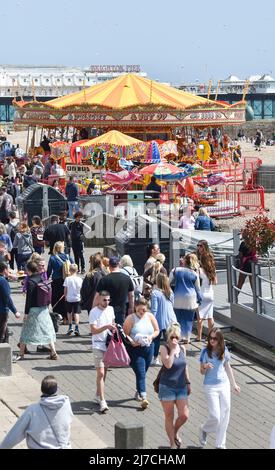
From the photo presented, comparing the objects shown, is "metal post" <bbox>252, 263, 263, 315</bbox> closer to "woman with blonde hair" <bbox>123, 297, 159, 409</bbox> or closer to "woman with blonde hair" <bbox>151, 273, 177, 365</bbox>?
"woman with blonde hair" <bbox>151, 273, 177, 365</bbox>

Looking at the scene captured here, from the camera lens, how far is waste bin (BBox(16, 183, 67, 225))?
971 inches

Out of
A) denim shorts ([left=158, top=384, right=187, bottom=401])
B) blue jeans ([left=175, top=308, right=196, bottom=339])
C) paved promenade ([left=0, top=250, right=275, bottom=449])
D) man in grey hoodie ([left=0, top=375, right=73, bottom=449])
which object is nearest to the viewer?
man in grey hoodie ([left=0, top=375, right=73, bottom=449])

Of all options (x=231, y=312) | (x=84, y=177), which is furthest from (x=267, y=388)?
(x=84, y=177)

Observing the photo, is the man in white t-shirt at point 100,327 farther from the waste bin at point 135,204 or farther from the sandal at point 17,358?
the waste bin at point 135,204

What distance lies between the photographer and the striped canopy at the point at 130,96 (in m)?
38.0

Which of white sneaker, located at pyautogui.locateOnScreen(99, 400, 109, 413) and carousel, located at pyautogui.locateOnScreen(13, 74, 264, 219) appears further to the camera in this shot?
carousel, located at pyautogui.locateOnScreen(13, 74, 264, 219)

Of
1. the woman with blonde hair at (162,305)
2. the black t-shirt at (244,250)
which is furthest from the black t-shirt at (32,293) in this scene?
the black t-shirt at (244,250)

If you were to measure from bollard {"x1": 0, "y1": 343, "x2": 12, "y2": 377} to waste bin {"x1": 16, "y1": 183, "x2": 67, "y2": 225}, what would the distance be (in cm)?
1190

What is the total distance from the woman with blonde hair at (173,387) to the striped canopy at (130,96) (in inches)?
1077

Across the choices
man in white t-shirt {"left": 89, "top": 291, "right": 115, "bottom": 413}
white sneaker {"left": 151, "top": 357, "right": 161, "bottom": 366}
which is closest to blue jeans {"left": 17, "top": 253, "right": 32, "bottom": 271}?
white sneaker {"left": 151, "top": 357, "right": 161, "bottom": 366}

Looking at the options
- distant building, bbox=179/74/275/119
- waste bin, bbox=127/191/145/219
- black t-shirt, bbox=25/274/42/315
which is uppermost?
distant building, bbox=179/74/275/119

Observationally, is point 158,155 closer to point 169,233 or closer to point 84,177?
point 84,177

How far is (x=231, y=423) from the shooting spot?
11469 millimetres
